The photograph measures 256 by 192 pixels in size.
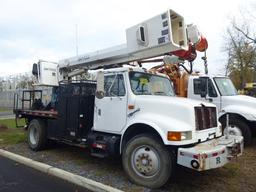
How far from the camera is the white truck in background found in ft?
19.8

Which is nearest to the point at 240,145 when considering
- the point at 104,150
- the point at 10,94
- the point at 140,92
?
the point at 140,92

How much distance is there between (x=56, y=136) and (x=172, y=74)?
470 cm

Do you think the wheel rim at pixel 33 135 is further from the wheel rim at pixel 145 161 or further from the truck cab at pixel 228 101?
the truck cab at pixel 228 101

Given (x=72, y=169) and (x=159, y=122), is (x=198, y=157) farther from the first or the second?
(x=72, y=169)

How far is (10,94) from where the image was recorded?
42.8m

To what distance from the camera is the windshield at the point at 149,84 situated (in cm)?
717

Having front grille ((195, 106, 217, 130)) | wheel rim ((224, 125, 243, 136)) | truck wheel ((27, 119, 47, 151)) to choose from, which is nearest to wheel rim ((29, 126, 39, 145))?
truck wheel ((27, 119, 47, 151))

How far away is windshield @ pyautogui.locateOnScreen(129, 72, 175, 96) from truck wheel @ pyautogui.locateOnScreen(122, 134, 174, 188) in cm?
115

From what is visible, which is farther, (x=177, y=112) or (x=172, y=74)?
(x=172, y=74)

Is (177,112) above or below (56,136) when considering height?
above

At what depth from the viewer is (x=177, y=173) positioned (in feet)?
23.5

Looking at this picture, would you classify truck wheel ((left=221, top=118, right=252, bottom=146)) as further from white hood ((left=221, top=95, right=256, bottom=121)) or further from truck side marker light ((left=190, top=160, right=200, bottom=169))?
truck side marker light ((left=190, top=160, right=200, bottom=169))

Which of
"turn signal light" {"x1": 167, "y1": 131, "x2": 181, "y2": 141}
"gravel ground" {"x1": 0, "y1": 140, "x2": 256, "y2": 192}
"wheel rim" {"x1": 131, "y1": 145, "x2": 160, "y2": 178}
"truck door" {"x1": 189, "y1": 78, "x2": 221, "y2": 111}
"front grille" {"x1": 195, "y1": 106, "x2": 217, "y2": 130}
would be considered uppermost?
"truck door" {"x1": 189, "y1": 78, "x2": 221, "y2": 111}

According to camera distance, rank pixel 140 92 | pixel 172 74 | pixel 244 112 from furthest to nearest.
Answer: pixel 172 74 < pixel 244 112 < pixel 140 92
